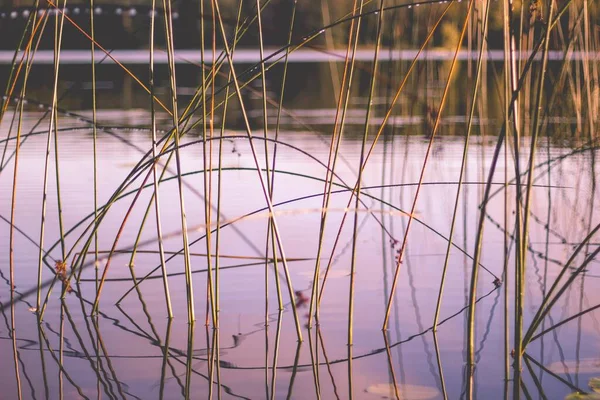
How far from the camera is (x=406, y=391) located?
58.6 inches

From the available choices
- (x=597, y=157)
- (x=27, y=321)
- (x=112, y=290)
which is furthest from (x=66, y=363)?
(x=597, y=157)

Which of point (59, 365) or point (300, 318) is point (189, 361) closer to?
point (59, 365)

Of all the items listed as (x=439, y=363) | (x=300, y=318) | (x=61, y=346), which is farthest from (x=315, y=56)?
(x=439, y=363)

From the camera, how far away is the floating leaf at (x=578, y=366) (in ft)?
5.15

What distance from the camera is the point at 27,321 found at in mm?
1904

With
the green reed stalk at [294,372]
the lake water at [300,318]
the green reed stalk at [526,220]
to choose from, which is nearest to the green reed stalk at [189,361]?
the lake water at [300,318]

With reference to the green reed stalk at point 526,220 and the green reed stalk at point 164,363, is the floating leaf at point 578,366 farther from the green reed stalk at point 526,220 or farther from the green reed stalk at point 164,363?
the green reed stalk at point 164,363

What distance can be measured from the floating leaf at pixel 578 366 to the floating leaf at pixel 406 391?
24cm

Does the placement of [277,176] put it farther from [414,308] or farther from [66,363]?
[66,363]

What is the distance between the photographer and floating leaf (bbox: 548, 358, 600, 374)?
1.57 meters

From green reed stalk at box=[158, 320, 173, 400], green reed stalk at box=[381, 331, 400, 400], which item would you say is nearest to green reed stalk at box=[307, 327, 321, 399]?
green reed stalk at box=[381, 331, 400, 400]

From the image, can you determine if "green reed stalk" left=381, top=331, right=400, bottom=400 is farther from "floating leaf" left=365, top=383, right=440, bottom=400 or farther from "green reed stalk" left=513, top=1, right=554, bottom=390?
"green reed stalk" left=513, top=1, right=554, bottom=390

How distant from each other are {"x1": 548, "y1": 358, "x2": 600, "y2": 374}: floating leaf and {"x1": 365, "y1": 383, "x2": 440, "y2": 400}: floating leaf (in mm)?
238

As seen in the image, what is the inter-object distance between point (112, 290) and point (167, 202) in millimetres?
1313
